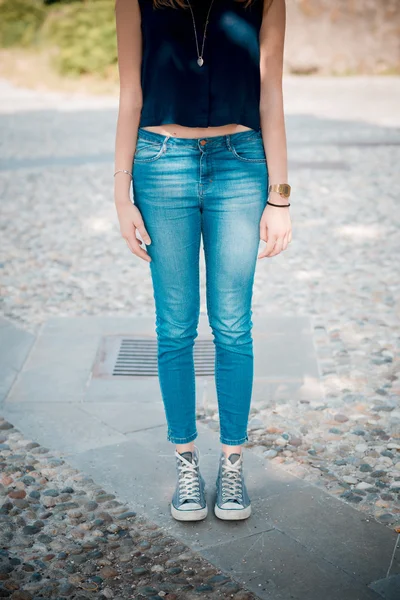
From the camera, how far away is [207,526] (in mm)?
2590

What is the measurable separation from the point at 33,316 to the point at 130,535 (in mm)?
2258

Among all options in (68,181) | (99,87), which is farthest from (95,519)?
(99,87)

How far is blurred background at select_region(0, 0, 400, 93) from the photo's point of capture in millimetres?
15297

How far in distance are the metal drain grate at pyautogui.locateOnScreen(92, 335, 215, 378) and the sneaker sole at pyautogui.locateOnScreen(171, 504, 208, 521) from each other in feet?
4.11

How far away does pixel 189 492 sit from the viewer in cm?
265

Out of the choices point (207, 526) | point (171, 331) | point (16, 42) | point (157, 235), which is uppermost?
point (16, 42)

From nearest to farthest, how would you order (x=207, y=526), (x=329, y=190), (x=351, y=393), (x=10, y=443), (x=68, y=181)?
(x=207, y=526) → (x=10, y=443) → (x=351, y=393) → (x=329, y=190) → (x=68, y=181)

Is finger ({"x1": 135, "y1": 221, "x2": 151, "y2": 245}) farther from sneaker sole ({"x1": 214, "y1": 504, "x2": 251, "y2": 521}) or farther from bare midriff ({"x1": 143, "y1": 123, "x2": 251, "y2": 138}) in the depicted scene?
sneaker sole ({"x1": 214, "y1": 504, "x2": 251, "y2": 521})

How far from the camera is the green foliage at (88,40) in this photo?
51.3 ft

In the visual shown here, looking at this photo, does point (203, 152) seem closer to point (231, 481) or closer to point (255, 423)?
point (231, 481)

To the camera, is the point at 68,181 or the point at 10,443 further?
the point at 68,181

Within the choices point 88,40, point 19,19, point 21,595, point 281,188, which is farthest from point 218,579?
point 19,19

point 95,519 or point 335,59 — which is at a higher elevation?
point 335,59

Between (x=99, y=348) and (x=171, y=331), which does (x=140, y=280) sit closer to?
(x=99, y=348)
